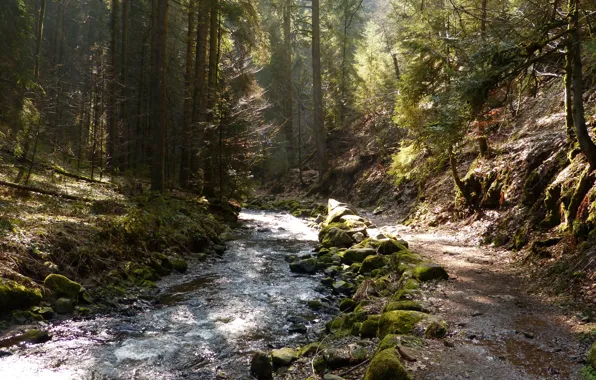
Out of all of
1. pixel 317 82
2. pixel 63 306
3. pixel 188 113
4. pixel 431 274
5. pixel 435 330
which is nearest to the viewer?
pixel 435 330

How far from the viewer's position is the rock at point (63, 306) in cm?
571

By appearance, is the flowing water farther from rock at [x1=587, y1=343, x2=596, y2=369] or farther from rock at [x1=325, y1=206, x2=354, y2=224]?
rock at [x1=325, y1=206, x2=354, y2=224]

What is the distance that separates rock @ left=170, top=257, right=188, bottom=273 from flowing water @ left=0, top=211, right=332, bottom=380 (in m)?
0.19

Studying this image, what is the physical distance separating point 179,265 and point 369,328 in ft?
17.0

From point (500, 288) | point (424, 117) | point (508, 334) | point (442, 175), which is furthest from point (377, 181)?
point (508, 334)

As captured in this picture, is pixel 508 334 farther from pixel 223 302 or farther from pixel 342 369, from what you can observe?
pixel 223 302

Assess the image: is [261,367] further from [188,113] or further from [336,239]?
[188,113]

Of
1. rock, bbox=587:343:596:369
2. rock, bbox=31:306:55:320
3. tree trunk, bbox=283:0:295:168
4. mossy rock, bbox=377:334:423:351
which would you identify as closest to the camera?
rock, bbox=587:343:596:369

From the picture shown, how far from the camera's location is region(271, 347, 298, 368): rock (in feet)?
14.7

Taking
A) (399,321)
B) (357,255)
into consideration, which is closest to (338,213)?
(357,255)

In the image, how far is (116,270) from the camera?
23.9 ft

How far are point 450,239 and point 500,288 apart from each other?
4485 millimetres

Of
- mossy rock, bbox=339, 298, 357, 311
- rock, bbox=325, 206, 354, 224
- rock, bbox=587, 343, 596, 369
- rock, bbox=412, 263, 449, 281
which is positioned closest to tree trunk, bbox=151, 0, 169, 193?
rock, bbox=325, 206, 354, 224

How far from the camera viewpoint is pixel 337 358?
13.9 feet
